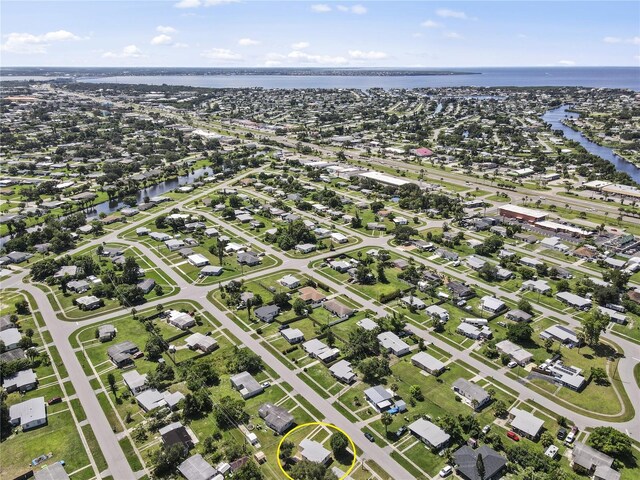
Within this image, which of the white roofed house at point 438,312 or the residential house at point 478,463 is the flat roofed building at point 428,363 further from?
the residential house at point 478,463

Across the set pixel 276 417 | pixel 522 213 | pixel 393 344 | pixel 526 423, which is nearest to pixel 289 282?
pixel 393 344

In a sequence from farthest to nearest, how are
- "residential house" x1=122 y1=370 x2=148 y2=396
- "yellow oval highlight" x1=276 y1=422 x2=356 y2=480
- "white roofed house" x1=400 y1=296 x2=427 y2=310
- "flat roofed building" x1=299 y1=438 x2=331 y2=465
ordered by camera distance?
"white roofed house" x1=400 y1=296 x2=427 y2=310 < "residential house" x1=122 y1=370 x2=148 y2=396 < "flat roofed building" x1=299 y1=438 x2=331 y2=465 < "yellow oval highlight" x1=276 y1=422 x2=356 y2=480

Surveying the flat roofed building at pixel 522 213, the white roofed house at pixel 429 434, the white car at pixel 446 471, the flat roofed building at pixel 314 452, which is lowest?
the white car at pixel 446 471

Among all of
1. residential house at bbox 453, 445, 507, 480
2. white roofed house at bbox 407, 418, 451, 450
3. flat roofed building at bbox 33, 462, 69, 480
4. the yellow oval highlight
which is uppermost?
residential house at bbox 453, 445, 507, 480

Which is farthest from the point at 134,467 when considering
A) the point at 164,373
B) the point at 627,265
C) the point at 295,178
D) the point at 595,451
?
the point at 295,178

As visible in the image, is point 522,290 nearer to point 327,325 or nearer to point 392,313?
point 392,313

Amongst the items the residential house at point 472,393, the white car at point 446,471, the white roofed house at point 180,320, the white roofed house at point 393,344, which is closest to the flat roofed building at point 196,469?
the white car at point 446,471

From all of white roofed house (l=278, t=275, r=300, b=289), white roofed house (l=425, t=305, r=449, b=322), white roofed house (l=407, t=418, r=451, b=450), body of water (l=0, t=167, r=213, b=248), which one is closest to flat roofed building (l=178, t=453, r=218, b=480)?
white roofed house (l=407, t=418, r=451, b=450)

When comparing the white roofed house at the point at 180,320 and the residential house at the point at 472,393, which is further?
the white roofed house at the point at 180,320

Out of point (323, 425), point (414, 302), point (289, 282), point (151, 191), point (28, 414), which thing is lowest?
point (323, 425)

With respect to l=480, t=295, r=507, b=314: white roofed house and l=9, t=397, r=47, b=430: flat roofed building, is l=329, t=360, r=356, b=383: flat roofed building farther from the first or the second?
l=9, t=397, r=47, b=430: flat roofed building

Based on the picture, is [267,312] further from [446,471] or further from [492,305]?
[492,305]
